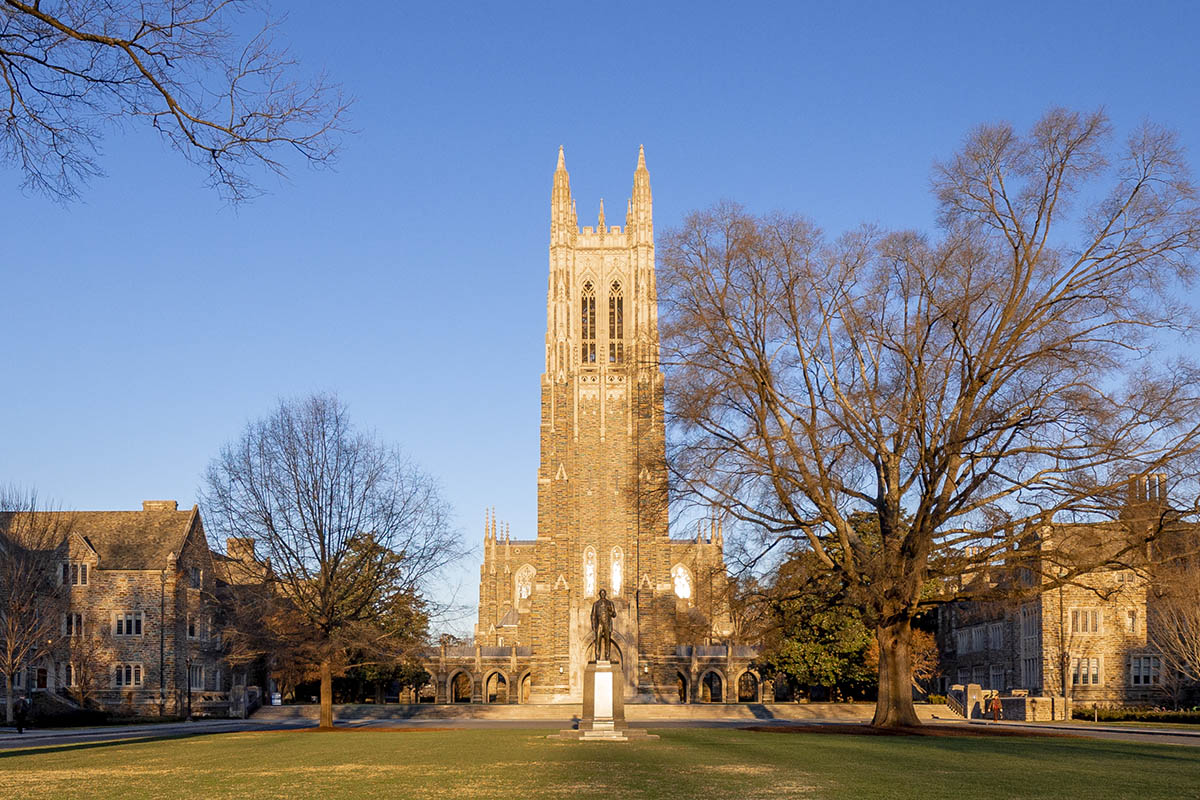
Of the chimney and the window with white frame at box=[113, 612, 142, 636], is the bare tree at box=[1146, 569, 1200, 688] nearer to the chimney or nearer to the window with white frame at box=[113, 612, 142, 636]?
the chimney

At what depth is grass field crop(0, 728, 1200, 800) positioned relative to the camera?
15.5 metres

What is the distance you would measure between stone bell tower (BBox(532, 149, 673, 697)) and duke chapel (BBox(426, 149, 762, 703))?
0.08m

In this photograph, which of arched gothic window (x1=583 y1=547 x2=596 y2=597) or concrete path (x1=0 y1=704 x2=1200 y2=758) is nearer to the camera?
concrete path (x1=0 y1=704 x2=1200 y2=758)

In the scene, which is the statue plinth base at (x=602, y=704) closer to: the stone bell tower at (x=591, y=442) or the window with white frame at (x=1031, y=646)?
the window with white frame at (x=1031, y=646)

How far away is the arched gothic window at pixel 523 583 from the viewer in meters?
103

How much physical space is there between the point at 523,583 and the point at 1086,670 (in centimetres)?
5242

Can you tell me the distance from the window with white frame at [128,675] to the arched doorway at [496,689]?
27527 millimetres

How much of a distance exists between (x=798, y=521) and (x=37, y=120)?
2312cm

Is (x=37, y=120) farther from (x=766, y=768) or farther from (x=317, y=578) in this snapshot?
(x=317, y=578)

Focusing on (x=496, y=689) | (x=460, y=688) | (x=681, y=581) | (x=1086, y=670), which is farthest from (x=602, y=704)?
(x=681, y=581)

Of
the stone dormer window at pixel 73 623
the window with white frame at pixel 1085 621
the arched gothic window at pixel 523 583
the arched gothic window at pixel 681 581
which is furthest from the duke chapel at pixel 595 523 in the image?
the stone dormer window at pixel 73 623

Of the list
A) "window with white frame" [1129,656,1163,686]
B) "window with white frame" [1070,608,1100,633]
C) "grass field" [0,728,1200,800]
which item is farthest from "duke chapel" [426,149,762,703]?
"grass field" [0,728,1200,800]

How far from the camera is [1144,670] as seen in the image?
60312 mm

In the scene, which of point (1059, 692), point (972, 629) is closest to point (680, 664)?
point (972, 629)
